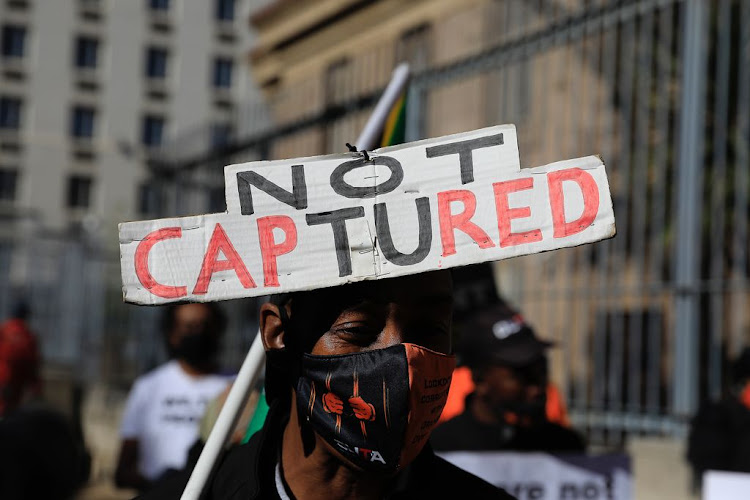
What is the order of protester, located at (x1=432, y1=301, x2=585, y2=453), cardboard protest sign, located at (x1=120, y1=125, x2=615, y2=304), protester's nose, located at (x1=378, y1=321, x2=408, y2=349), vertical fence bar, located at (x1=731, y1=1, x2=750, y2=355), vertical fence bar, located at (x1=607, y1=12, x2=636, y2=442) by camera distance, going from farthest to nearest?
vertical fence bar, located at (x1=607, y1=12, x2=636, y2=442) < vertical fence bar, located at (x1=731, y1=1, x2=750, y2=355) < protester, located at (x1=432, y1=301, x2=585, y2=453) < protester's nose, located at (x1=378, y1=321, x2=408, y2=349) < cardboard protest sign, located at (x1=120, y1=125, x2=615, y2=304)

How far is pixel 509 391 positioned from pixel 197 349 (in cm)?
175

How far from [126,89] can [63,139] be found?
2.91m

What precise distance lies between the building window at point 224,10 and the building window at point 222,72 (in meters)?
1.54

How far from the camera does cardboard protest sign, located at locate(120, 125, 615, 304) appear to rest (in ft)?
5.92

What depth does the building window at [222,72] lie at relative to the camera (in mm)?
42062

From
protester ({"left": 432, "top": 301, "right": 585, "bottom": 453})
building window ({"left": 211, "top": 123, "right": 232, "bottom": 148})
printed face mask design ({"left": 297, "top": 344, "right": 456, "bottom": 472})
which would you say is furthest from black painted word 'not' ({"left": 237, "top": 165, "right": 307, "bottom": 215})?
building window ({"left": 211, "top": 123, "right": 232, "bottom": 148})

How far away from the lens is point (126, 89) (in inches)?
1570

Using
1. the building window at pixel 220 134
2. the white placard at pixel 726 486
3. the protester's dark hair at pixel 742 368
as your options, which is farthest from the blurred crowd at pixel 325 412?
the building window at pixel 220 134

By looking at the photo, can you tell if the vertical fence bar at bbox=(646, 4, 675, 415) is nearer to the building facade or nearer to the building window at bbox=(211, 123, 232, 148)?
the building window at bbox=(211, 123, 232, 148)

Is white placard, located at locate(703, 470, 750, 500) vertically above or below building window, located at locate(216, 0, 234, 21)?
below

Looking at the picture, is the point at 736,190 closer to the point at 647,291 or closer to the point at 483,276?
the point at 647,291

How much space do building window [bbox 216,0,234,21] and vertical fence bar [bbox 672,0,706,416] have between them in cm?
3687

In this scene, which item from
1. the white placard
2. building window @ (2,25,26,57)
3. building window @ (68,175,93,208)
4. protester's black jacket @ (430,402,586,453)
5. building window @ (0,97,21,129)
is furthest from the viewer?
building window @ (68,175,93,208)

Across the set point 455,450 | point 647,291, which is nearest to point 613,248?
point 647,291
